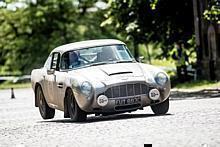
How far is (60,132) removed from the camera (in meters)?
12.1

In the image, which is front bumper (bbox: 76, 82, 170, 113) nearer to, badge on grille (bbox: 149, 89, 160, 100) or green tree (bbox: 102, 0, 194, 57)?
badge on grille (bbox: 149, 89, 160, 100)

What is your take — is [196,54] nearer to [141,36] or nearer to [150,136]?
[141,36]

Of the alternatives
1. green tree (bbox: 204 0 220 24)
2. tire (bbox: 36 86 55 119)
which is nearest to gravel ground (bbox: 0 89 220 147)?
tire (bbox: 36 86 55 119)

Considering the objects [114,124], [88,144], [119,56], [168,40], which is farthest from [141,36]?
[88,144]

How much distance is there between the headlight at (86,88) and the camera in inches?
534

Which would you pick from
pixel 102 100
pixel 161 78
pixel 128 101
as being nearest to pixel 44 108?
pixel 102 100

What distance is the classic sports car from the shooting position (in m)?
13.6

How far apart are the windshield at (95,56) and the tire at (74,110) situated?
2.76ft

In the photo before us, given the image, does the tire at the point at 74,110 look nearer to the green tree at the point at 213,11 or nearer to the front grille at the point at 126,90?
the front grille at the point at 126,90

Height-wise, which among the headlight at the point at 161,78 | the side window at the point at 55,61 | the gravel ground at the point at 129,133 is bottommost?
the gravel ground at the point at 129,133

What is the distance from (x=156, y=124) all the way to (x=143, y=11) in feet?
89.5

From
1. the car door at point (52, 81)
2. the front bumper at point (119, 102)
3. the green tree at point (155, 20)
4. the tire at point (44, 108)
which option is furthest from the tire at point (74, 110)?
the green tree at point (155, 20)

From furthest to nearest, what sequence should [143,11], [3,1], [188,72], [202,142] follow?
[3,1], [188,72], [143,11], [202,142]

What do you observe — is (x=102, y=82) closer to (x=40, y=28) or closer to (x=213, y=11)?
(x=213, y=11)
